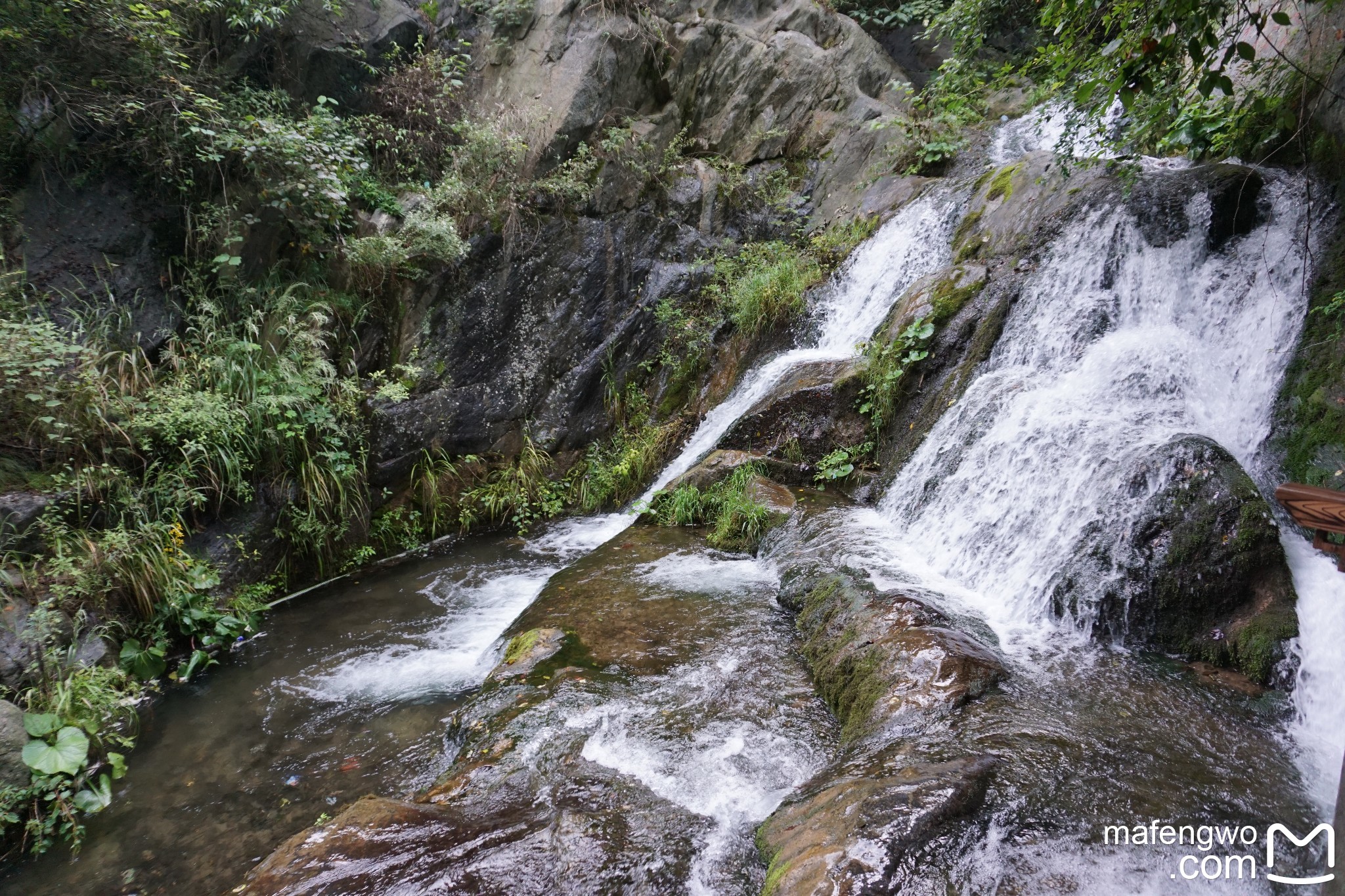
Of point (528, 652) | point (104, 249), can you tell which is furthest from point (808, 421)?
point (104, 249)

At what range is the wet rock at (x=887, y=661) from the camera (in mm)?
3109

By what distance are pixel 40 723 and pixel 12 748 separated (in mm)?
174

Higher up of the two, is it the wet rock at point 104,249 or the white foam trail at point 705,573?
the wet rock at point 104,249

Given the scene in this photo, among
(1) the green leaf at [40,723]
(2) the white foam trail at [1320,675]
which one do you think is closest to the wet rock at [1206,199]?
(2) the white foam trail at [1320,675]

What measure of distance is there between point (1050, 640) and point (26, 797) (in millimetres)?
5797

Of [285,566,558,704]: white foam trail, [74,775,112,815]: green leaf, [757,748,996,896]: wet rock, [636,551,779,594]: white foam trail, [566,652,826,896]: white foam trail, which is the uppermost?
[757,748,996,896]: wet rock

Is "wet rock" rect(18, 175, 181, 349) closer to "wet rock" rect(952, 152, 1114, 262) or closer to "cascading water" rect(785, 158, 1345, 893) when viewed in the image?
"cascading water" rect(785, 158, 1345, 893)

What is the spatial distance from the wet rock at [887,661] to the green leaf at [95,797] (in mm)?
4116

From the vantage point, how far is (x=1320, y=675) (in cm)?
317

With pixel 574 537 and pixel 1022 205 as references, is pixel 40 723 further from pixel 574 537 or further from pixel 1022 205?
pixel 1022 205

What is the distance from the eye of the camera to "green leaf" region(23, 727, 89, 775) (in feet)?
11.5

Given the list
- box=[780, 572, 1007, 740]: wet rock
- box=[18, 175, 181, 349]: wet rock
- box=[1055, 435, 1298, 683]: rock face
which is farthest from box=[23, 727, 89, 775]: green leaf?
box=[1055, 435, 1298, 683]: rock face

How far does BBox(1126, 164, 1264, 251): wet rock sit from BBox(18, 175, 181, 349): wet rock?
8.88m

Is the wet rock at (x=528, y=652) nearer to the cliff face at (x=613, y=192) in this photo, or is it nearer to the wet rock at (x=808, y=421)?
the wet rock at (x=808, y=421)
